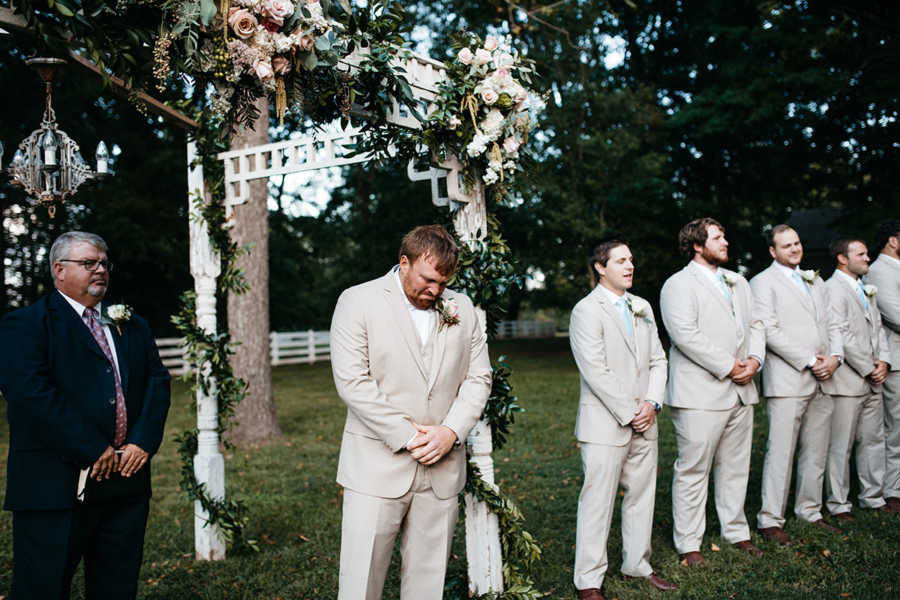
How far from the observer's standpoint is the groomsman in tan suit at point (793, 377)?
18.0 ft

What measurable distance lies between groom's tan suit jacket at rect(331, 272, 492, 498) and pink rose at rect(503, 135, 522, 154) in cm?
127

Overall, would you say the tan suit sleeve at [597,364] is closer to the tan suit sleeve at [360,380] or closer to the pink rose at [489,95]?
the pink rose at [489,95]

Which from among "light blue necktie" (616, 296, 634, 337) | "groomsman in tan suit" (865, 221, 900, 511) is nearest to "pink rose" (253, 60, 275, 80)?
"light blue necktie" (616, 296, 634, 337)

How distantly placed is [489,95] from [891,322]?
4721 mm

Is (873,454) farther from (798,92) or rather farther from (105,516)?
(798,92)

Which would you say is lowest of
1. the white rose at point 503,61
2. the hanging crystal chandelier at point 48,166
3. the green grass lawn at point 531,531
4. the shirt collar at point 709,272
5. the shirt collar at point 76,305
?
the green grass lawn at point 531,531

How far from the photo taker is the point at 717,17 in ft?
58.4

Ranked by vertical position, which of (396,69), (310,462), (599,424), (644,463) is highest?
(396,69)

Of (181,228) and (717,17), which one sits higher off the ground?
(717,17)

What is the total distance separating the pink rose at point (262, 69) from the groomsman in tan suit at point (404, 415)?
2.96 ft

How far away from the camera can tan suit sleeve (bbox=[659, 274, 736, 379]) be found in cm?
494

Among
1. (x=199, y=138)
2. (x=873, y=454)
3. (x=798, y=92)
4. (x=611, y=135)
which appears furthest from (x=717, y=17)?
(x=199, y=138)

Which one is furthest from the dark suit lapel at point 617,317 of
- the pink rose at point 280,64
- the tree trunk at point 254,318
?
the tree trunk at point 254,318

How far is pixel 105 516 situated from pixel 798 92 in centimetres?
1408
